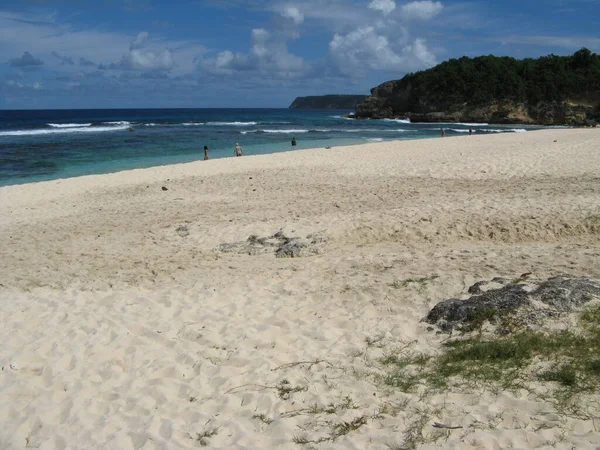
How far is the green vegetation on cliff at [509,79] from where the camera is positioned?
247ft

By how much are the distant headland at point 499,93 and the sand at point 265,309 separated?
6738cm

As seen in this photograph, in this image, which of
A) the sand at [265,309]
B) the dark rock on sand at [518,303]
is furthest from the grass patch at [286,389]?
the dark rock on sand at [518,303]

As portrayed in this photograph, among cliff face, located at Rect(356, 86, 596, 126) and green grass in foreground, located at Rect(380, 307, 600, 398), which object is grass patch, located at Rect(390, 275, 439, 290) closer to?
green grass in foreground, located at Rect(380, 307, 600, 398)

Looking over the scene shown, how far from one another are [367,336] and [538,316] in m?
1.78

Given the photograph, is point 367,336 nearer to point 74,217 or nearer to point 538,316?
point 538,316

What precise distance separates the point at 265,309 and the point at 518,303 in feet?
9.95

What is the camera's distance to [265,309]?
21.9ft

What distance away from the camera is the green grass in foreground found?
14.3 feet


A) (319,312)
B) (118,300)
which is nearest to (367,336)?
(319,312)

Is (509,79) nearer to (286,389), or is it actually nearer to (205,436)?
(286,389)

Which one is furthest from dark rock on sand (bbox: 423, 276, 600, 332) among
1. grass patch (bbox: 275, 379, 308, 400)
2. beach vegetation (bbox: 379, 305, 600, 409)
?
grass patch (bbox: 275, 379, 308, 400)

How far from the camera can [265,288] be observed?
7.38m

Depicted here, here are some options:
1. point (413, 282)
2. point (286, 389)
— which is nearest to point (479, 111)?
point (413, 282)

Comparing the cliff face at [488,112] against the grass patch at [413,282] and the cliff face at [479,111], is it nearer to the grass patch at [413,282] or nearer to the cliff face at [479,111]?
the cliff face at [479,111]
